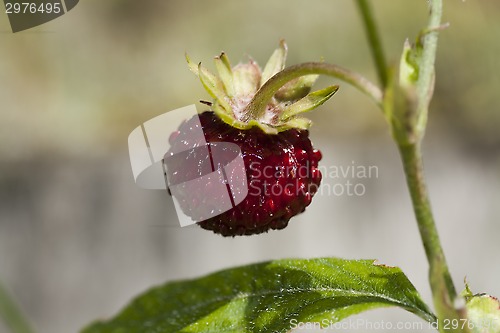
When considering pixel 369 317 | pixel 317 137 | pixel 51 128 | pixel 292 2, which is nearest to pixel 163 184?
pixel 369 317

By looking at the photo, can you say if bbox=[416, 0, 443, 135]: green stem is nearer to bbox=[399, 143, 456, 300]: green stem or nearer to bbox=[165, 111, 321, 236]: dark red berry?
bbox=[399, 143, 456, 300]: green stem

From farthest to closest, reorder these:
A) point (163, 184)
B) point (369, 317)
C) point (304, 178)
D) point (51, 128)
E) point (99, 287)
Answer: point (51, 128)
point (99, 287)
point (369, 317)
point (163, 184)
point (304, 178)

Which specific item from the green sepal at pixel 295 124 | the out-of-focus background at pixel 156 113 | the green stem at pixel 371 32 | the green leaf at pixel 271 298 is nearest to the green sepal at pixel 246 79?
the green sepal at pixel 295 124

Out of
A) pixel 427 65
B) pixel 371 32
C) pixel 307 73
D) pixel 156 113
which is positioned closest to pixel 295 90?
pixel 307 73

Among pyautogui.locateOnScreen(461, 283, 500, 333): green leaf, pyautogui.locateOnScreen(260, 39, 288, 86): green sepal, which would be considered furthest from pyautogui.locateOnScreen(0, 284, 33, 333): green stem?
pyautogui.locateOnScreen(461, 283, 500, 333): green leaf

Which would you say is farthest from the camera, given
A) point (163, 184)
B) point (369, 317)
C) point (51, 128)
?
point (51, 128)

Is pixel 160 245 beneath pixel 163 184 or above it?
beneath

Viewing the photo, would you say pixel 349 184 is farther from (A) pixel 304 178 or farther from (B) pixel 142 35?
(A) pixel 304 178

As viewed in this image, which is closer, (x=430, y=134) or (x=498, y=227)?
(x=498, y=227)
